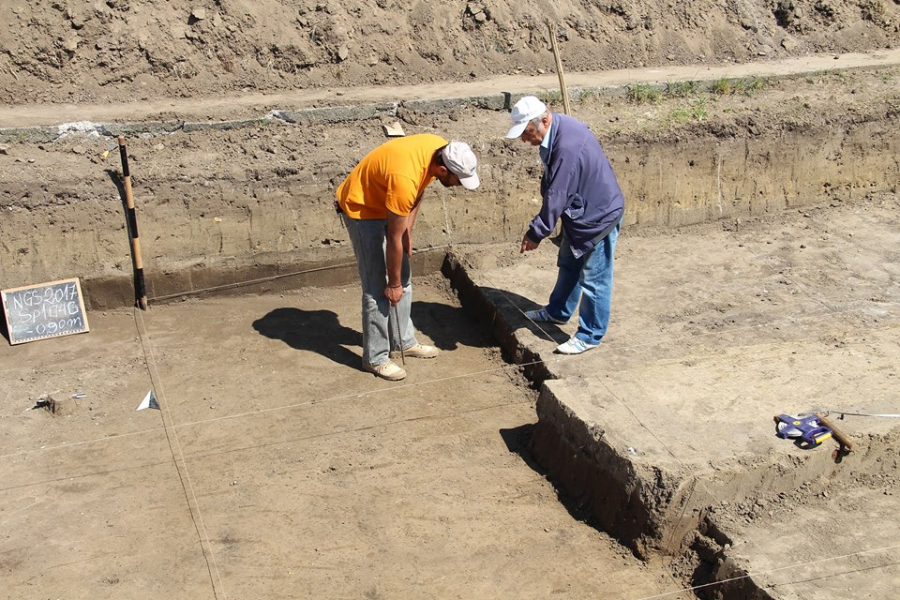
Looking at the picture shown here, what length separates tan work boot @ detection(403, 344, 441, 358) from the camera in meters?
6.82

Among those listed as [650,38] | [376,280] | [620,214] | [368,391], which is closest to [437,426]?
[368,391]

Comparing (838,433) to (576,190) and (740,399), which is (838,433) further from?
(576,190)

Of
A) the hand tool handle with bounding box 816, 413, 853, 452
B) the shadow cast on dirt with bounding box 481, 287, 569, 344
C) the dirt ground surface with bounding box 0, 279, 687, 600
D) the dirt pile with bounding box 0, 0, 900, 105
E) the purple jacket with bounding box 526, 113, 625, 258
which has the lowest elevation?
the dirt ground surface with bounding box 0, 279, 687, 600

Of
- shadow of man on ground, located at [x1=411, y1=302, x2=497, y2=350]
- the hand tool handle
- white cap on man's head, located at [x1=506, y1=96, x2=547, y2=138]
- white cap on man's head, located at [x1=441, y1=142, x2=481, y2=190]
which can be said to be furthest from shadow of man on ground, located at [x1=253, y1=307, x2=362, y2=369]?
the hand tool handle

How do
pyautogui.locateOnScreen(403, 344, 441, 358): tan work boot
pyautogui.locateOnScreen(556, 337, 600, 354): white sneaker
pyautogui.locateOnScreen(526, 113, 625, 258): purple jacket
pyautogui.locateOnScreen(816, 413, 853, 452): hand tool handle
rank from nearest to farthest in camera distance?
pyautogui.locateOnScreen(816, 413, 853, 452): hand tool handle < pyautogui.locateOnScreen(526, 113, 625, 258): purple jacket < pyautogui.locateOnScreen(556, 337, 600, 354): white sneaker < pyautogui.locateOnScreen(403, 344, 441, 358): tan work boot

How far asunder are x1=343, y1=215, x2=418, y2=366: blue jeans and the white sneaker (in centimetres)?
109

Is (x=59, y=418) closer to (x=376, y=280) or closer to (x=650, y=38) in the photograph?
(x=376, y=280)

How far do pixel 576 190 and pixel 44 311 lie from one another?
394 centimetres

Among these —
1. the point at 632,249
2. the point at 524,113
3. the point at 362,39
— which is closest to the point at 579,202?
the point at 524,113

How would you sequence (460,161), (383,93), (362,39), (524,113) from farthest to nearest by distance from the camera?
1. (362,39)
2. (383,93)
3. (524,113)
4. (460,161)

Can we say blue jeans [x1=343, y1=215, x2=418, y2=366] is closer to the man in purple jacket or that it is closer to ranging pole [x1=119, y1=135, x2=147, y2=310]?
the man in purple jacket

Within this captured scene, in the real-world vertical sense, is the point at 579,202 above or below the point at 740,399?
above

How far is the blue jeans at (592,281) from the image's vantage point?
20.4 feet

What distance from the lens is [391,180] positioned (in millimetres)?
5793
